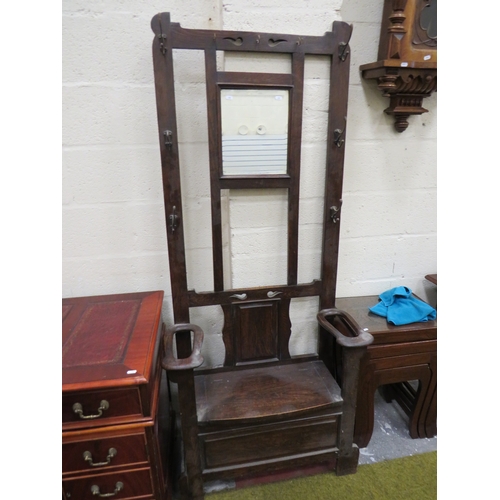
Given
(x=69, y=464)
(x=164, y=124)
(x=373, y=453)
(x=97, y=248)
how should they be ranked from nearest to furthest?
(x=69, y=464) < (x=164, y=124) < (x=97, y=248) < (x=373, y=453)

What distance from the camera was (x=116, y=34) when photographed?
118 centimetres

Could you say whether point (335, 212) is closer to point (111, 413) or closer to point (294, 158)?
point (294, 158)

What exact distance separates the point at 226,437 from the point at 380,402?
978 mm

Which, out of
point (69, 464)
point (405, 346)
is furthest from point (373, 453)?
point (69, 464)

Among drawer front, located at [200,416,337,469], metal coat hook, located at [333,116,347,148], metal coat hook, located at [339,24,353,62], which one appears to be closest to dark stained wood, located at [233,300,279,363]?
drawer front, located at [200,416,337,469]

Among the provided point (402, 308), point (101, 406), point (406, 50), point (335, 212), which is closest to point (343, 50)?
point (406, 50)

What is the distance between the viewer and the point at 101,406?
3.22 ft

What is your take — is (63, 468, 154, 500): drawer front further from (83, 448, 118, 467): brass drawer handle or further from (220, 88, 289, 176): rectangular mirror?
(220, 88, 289, 176): rectangular mirror

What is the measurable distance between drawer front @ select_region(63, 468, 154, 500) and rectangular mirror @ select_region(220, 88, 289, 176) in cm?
105

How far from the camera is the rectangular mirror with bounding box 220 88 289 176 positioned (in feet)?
3.96

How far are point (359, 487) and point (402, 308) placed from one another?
2.39ft

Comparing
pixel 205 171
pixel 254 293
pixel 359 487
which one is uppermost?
pixel 205 171

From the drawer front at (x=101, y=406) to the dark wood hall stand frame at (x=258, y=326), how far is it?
0.44ft

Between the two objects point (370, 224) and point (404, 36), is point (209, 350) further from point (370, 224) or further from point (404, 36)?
point (404, 36)
